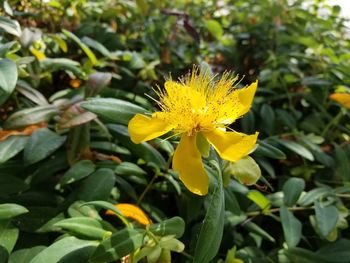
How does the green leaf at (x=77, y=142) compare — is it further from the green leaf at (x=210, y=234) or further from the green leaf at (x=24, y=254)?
the green leaf at (x=210, y=234)

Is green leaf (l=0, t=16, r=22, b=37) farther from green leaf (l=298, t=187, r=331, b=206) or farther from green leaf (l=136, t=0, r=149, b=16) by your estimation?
green leaf (l=298, t=187, r=331, b=206)

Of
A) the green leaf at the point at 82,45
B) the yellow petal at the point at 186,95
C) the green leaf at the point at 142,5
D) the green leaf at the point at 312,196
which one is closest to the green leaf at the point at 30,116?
the green leaf at the point at 82,45

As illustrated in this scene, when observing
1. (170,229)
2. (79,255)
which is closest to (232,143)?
(170,229)

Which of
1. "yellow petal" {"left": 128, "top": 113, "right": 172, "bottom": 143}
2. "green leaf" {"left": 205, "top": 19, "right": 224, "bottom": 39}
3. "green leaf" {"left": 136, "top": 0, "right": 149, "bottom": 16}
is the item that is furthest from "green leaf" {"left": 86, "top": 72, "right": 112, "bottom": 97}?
"green leaf" {"left": 205, "top": 19, "right": 224, "bottom": 39}

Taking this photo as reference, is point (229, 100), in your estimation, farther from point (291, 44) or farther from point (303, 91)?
point (291, 44)

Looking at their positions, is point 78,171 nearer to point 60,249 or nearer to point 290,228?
point 60,249
